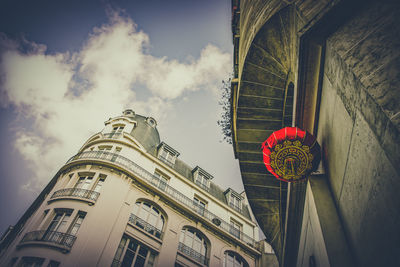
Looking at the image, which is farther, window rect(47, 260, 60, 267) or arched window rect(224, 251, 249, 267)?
arched window rect(224, 251, 249, 267)

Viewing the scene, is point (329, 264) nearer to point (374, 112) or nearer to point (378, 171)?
point (378, 171)

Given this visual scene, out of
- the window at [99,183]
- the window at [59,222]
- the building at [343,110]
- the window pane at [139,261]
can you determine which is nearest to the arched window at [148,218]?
the window pane at [139,261]

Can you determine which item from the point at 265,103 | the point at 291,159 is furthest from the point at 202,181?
the point at 291,159

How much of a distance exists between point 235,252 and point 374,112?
19.0 metres

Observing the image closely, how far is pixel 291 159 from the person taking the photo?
162 inches

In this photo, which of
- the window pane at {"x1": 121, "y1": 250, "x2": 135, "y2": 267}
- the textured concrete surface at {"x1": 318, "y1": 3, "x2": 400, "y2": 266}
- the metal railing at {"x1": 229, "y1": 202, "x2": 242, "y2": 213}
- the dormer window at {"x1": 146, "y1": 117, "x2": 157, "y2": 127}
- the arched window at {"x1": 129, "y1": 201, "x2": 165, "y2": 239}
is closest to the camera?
the textured concrete surface at {"x1": 318, "y1": 3, "x2": 400, "y2": 266}

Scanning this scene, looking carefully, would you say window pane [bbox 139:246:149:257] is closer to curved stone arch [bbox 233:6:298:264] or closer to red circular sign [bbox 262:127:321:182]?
curved stone arch [bbox 233:6:298:264]

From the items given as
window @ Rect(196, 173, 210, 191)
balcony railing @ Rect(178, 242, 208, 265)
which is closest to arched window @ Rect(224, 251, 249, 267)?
balcony railing @ Rect(178, 242, 208, 265)

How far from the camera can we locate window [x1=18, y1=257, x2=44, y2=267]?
1193 centimetres

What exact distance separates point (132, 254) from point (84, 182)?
5.96 meters

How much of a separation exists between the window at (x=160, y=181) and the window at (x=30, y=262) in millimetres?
8123

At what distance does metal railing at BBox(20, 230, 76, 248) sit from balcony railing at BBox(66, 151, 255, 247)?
210 inches

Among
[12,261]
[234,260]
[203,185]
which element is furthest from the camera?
[203,185]

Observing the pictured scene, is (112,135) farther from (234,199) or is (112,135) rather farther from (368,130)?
(368,130)
